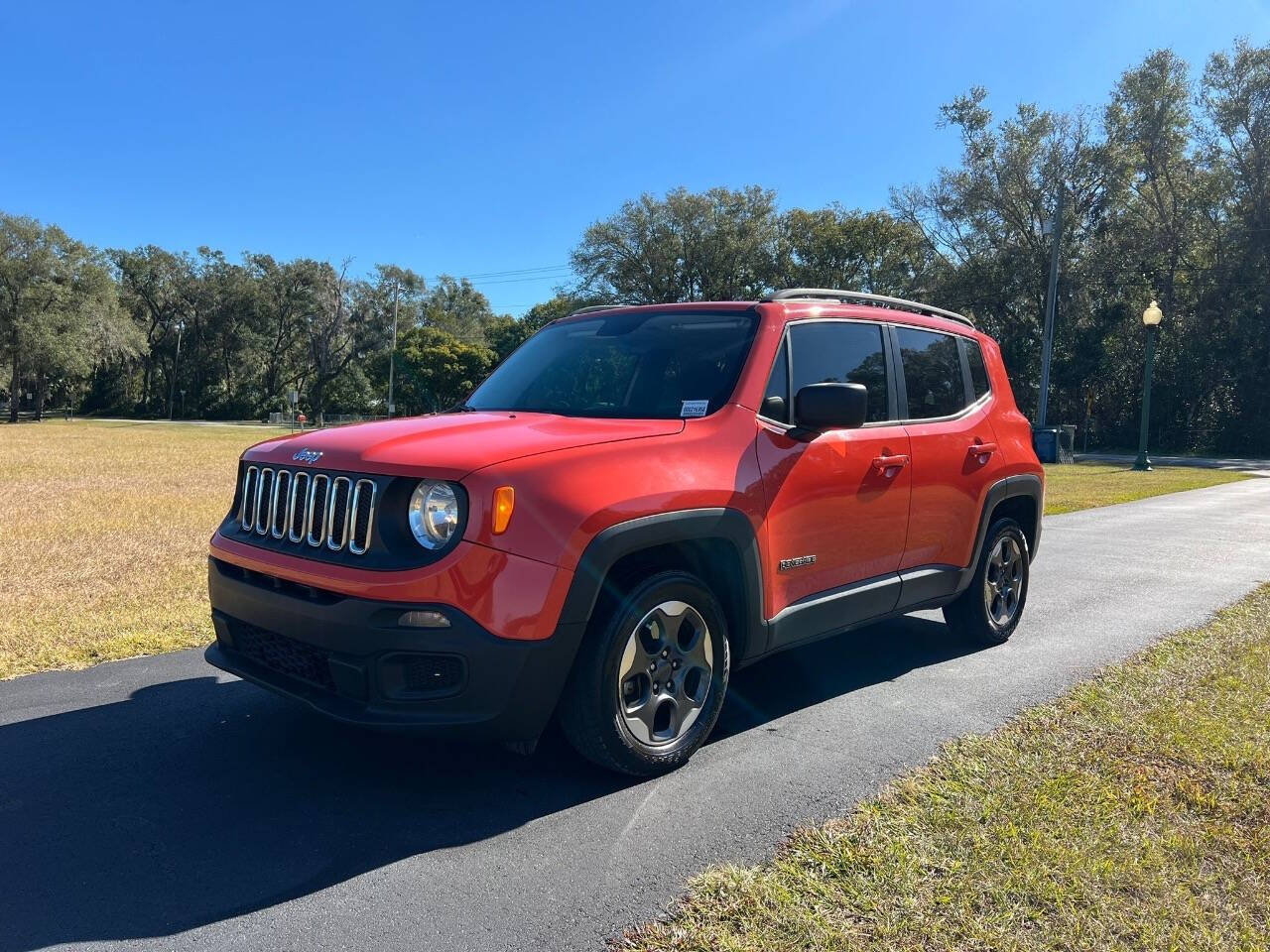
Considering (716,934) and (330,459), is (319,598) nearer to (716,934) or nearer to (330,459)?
(330,459)

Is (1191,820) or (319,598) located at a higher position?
(319,598)

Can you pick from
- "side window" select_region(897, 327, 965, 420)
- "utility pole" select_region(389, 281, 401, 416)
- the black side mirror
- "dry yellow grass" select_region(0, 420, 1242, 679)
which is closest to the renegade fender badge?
the black side mirror

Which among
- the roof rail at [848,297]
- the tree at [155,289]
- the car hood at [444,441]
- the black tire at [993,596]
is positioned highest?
the tree at [155,289]

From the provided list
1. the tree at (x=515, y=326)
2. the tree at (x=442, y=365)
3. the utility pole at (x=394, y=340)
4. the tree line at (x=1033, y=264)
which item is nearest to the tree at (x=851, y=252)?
the tree line at (x=1033, y=264)

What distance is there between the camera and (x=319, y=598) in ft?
10.1

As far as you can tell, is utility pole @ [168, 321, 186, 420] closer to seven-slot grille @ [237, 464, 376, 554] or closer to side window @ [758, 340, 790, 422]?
Answer: seven-slot grille @ [237, 464, 376, 554]

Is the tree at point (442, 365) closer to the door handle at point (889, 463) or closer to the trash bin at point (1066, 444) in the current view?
the trash bin at point (1066, 444)

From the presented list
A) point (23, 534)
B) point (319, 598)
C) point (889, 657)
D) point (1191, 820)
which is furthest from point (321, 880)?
point (23, 534)

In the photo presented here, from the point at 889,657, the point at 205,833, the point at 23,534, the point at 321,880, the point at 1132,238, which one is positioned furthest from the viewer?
the point at 1132,238

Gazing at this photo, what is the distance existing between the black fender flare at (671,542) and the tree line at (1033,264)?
28686 mm

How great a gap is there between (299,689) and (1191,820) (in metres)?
3.20

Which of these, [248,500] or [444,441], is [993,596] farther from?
[248,500]

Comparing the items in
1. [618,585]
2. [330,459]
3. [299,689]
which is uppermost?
[330,459]

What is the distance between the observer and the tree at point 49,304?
4684 centimetres
